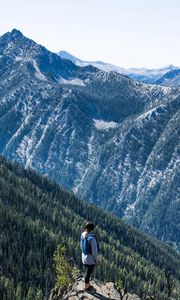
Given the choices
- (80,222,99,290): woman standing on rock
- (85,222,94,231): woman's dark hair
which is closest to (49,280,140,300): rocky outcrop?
(80,222,99,290): woman standing on rock

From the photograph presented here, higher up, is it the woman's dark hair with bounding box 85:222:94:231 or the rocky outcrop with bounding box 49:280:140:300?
the woman's dark hair with bounding box 85:222:94:231

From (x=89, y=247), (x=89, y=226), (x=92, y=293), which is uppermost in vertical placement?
(x=89, y=226)

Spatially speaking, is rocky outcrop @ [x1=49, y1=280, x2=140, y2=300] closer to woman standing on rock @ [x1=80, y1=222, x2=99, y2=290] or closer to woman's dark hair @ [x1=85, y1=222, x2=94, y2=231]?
woman standing on rock @ [x1=80, y1=222, x2=99, y2=290]

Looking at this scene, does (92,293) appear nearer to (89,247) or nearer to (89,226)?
(89,247)

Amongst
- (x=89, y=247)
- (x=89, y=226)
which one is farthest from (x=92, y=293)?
(x=89, y=226)

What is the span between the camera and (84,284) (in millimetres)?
61688

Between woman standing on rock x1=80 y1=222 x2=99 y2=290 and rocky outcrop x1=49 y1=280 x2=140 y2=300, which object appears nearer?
woman standing on rock x1=80 y1=222 x2=99 y2=290

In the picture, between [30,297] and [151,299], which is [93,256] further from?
[30,297]

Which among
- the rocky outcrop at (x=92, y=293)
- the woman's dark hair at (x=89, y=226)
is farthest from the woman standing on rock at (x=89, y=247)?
the rocky outcrop at (x=92, y=293)

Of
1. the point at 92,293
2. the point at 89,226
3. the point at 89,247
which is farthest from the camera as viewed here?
the point at 92,293

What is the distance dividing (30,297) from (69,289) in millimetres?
138875

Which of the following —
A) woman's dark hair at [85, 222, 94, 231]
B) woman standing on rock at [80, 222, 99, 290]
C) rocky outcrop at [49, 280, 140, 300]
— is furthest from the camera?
rocky outcrop at [49, 280, 140, 300]

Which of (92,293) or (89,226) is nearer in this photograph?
(89,226)

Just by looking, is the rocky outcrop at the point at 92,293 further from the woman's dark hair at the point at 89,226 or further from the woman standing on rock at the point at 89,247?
the woman's dark hair at the point at 89,226
